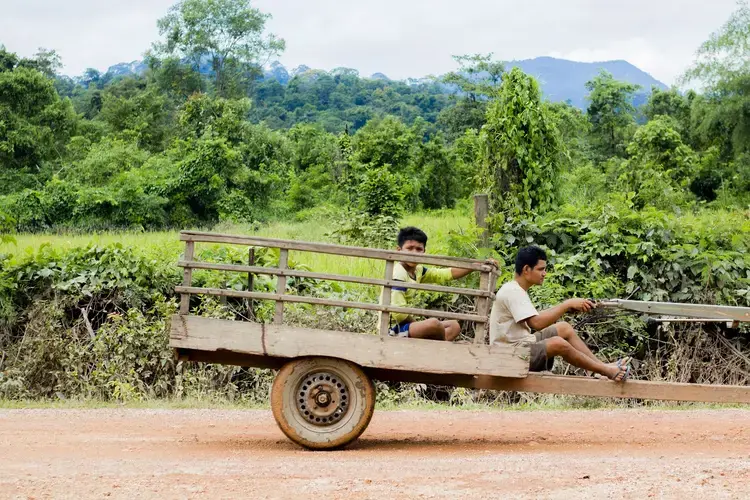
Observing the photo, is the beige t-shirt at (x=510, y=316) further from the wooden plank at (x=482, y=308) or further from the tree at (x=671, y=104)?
the tree at (x=671, y=104)

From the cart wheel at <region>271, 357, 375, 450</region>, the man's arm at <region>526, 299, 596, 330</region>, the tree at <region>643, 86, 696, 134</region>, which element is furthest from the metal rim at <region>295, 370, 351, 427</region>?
the tree at <region>643, 86, 696, 134</region>

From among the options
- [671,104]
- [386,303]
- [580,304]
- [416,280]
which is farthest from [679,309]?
[671,104]

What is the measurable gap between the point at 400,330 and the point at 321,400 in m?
0.88

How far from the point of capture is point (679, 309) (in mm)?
7184

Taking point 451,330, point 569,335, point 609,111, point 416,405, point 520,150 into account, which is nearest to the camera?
point 451,330

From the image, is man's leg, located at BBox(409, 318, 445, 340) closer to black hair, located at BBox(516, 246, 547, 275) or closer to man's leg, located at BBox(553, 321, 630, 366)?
black hair, located at BBox(516, 246, 547, 275)

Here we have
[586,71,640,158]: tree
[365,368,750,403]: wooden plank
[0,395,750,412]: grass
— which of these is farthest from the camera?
[586,71,640,158]: tree

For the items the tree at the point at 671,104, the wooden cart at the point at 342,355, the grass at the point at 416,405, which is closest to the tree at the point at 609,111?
the tree at the point at 671,104

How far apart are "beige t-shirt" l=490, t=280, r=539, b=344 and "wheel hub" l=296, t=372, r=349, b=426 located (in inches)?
48.0

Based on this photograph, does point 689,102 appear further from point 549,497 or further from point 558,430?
point 549,497

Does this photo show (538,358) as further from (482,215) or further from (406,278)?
(482,215)

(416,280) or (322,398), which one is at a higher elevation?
(416,280)

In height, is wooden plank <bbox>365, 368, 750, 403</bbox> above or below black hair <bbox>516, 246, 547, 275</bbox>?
below

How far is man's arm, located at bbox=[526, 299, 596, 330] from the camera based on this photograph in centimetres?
698
